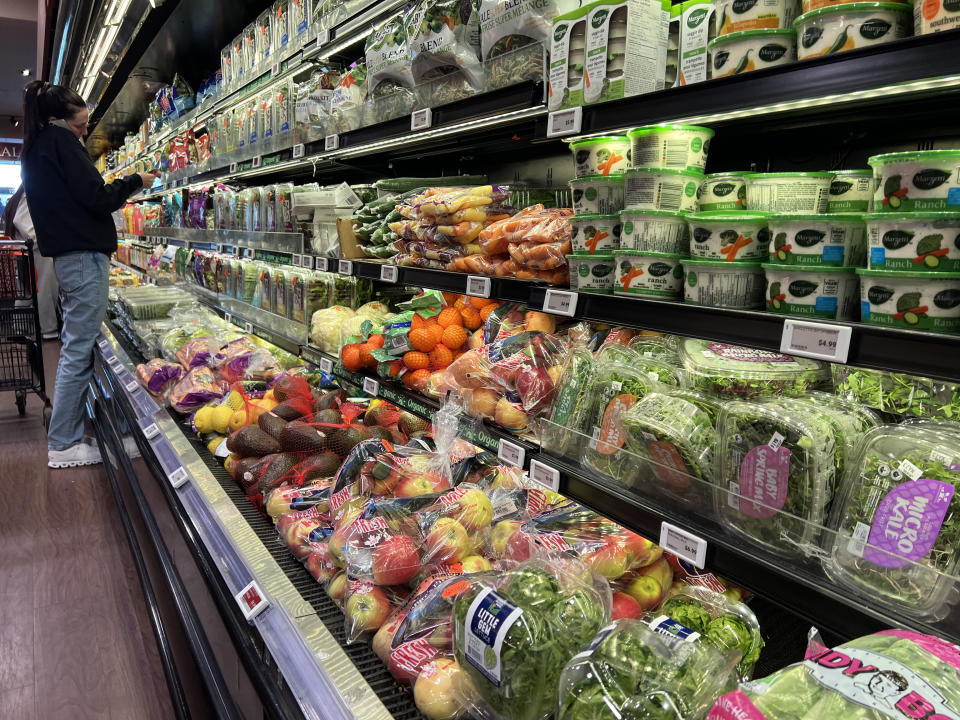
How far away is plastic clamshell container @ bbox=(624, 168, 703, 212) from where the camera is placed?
4.00ft

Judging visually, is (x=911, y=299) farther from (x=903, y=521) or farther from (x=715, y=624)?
(x=715, y=624)

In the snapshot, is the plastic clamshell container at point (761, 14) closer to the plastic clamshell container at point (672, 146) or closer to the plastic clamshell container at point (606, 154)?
the plastic clamshell container at point (672, 146)

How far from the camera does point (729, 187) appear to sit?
1172 mm

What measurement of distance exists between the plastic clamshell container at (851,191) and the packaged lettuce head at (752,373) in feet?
0.90

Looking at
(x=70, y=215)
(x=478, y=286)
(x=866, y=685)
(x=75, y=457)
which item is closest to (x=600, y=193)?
(x=478, y=286)

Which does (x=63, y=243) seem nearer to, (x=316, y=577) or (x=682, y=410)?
(x=316, y=577)

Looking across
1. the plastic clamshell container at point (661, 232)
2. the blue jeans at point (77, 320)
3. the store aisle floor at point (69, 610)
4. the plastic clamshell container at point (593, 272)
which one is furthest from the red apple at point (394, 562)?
the blue jeans at point (77, 320)

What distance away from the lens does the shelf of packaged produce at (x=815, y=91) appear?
0.75 m

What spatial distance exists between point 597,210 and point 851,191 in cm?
50

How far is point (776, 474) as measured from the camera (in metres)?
0.98

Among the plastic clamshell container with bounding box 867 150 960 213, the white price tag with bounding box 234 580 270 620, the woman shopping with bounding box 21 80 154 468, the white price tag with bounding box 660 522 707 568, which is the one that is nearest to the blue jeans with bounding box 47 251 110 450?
the woman shopping with bounding box 21 80 154 468

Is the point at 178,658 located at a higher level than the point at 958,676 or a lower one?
lower

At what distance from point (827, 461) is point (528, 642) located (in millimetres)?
517

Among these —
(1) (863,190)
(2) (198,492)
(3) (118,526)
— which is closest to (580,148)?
(1) (863,190)
